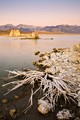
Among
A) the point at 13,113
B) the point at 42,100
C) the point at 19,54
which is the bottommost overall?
the point at 19,54

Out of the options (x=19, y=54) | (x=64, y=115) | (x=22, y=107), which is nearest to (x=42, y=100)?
(x=22, y=107)

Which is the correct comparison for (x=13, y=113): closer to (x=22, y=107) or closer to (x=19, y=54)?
(x=22, y=107)

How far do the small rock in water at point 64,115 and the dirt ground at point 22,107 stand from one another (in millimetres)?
191

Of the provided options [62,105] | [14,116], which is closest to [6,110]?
[14,116]

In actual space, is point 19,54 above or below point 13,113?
below

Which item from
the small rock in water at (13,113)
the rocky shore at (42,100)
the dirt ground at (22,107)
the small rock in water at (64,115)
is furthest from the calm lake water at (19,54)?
the small rock in water at (64,115)

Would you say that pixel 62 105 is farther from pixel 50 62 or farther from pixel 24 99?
pixel 50 62

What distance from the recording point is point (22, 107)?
8.23m

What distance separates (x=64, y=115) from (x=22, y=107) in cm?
194

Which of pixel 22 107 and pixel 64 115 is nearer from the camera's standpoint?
pixel 64 115

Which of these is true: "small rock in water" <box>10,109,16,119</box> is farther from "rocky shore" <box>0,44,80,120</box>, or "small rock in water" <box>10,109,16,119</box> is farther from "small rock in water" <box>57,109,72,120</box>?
"small rock in water" <box>57,109,72,120</box>

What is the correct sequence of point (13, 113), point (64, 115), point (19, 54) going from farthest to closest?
point (19, 54), point (13, 113), point (64, 115)

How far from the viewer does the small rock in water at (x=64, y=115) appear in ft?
24.1

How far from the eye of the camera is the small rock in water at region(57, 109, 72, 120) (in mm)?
7332
